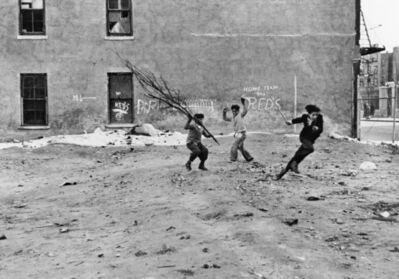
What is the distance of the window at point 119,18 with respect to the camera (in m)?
20.3

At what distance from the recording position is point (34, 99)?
20156mm

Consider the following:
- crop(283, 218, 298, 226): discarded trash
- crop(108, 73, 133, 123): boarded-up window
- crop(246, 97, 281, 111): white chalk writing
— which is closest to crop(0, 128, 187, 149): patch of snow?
crop(108, 73, 133, 123): boarded-up window

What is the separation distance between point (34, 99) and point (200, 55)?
6335mm

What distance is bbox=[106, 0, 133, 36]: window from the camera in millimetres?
20297

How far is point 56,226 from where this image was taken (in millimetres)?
8266

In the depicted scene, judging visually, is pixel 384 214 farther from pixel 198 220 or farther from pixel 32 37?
pixel 32 37

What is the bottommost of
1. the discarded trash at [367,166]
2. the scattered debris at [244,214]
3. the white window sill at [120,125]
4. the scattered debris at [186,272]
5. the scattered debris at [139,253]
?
the scattered debris at [139,253]

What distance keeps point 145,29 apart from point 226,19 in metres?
3.05

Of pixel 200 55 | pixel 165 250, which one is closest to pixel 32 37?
pixel 200 55

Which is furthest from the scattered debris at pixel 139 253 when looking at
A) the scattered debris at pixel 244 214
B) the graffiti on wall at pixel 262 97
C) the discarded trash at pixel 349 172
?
the graffiti on wall at pixel 262 97

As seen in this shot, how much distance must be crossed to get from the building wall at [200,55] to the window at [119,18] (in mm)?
267

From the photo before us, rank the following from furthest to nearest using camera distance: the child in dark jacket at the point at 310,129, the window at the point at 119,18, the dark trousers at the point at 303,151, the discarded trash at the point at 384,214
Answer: the window at the point at 119,18 → the dark trousers at the point at 303,151 → the child in dark jacket at the point at 310,129 → the discarded trash at the point at 384,214

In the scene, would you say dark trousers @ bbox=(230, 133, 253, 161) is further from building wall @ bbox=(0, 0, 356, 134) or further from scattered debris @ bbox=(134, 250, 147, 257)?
scattered debris @ bbox=(134, 250, 147, 257)

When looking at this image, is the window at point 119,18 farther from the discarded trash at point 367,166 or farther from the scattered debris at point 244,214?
the scattered debris at point 244,214
